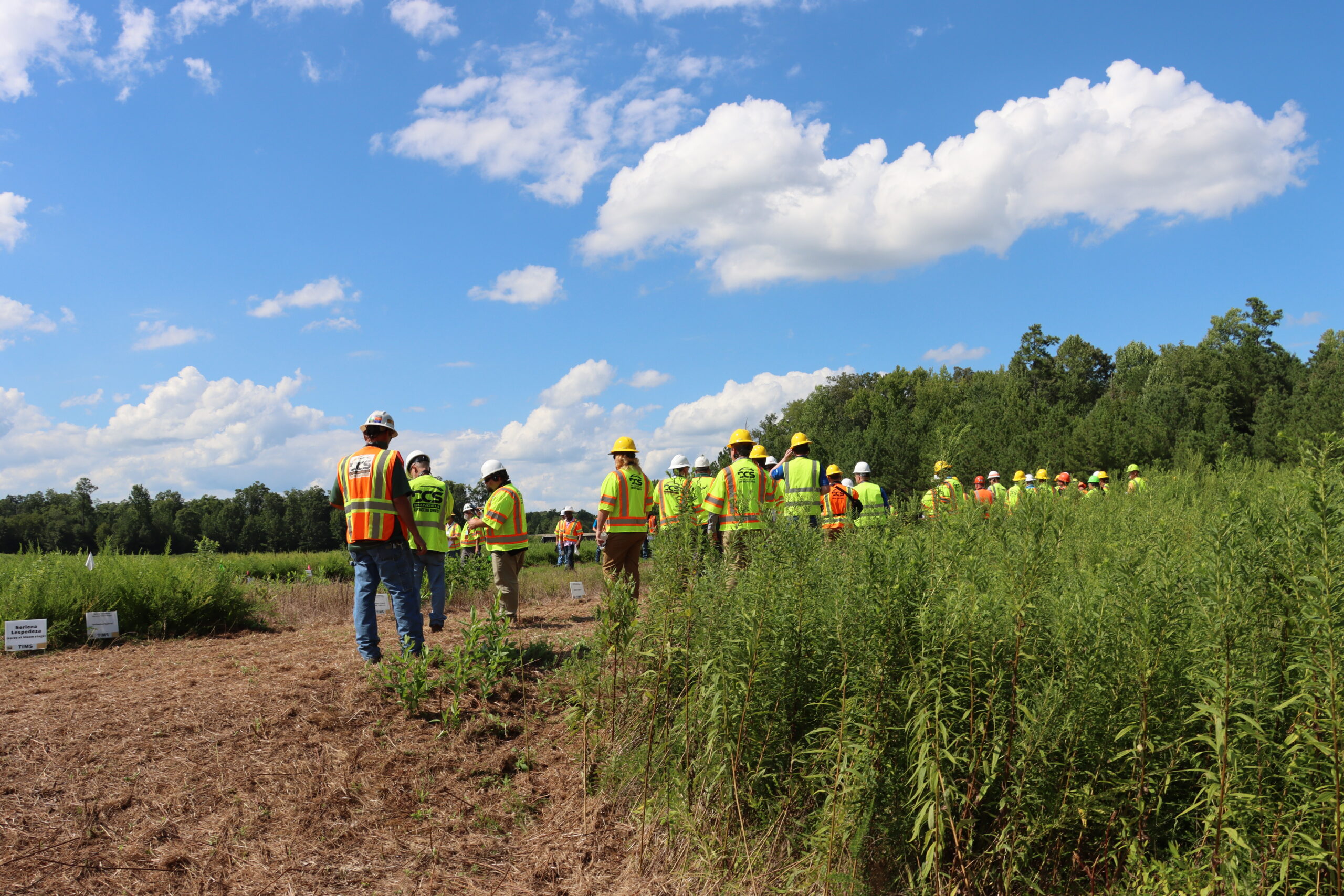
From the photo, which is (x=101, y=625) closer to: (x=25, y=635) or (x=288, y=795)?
(x=25, y=635)

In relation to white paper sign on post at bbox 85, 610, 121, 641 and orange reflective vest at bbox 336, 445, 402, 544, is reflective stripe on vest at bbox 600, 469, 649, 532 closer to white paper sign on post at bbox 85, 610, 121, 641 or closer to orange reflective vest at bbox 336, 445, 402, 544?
orange reflective vest at bbox 336, 445, 402, 544

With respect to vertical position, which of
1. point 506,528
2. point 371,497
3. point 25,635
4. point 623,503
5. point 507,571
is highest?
point 371,497

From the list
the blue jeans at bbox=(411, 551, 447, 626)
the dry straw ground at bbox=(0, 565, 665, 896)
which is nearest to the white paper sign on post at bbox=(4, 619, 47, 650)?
the dry straw ground at bbox=(0, 565, 665, 896)

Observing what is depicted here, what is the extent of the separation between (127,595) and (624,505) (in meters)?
5.21

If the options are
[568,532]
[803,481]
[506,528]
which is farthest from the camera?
[568,532]

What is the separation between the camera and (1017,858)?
2.96m

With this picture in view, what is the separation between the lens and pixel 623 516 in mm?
7547

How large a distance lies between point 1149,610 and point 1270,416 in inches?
1854

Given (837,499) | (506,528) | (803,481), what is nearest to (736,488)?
(803,481)

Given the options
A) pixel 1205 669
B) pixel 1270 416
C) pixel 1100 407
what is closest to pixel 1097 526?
pixel 1205 669

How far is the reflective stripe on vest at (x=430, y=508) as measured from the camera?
26.1ft

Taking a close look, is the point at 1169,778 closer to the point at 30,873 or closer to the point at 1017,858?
the point at 1017,858

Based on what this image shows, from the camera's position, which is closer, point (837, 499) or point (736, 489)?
point (736, 489)

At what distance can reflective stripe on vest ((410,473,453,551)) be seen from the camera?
7945 mm
